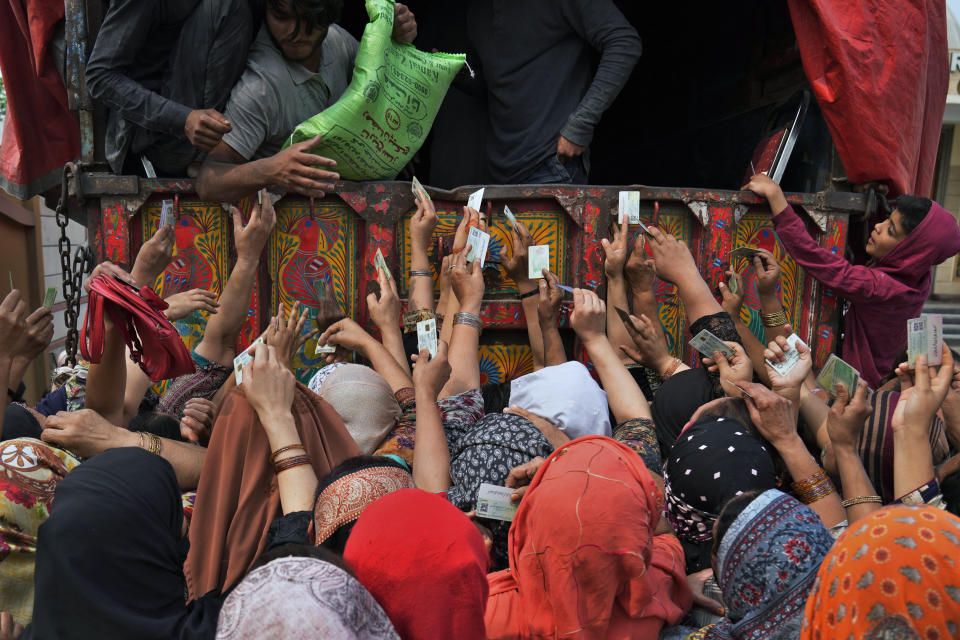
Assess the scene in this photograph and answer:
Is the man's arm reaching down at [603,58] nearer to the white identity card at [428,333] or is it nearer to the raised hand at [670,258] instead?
the raised hand at [670,258]

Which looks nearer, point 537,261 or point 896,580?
point 896,580

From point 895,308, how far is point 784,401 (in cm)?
168

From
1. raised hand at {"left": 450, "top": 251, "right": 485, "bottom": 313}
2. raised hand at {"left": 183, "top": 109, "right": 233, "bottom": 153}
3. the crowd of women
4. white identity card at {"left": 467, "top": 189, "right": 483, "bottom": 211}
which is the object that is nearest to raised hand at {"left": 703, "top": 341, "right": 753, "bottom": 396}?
the crowd of women

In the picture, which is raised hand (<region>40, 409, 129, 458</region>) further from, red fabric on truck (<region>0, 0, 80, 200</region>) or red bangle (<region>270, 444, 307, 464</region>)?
red fabric on truck (<region>0, 0, 80, 200</region>)

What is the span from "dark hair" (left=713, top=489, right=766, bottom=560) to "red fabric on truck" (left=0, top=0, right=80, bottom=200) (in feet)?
11.3

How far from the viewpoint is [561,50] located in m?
3.97

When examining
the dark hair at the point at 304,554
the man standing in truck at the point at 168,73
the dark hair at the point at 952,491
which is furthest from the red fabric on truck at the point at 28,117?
the dark hair at the point at 952,491

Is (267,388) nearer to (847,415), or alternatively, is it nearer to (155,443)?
(155,443)

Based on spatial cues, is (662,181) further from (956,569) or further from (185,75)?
(956,569)

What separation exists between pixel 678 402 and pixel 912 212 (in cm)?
164

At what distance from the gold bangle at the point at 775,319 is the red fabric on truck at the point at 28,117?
3.46 m

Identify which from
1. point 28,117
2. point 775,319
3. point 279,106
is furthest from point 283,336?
point 28,117

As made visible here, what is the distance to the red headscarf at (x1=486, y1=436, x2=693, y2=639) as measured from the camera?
1571 mm

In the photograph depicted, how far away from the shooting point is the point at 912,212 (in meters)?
3.44
